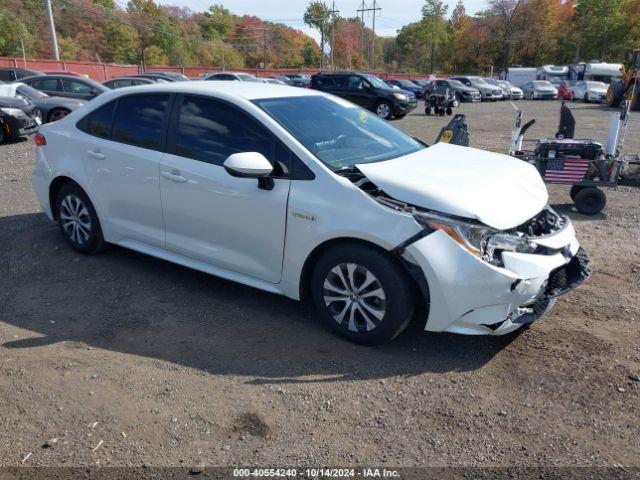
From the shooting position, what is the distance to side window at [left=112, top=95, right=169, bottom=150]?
455 cm

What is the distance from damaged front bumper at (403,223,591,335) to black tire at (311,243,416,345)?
0.48ft

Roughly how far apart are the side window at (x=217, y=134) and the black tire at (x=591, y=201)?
494 centimetres

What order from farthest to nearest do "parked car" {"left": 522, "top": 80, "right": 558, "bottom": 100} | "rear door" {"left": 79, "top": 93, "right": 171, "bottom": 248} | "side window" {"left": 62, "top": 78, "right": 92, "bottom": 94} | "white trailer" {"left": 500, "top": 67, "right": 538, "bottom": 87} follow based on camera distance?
"white trailer" {"left": 500, "top": 67, "right": 538, "bottom": 87} < "parked car" {"left": 522, "top": 80, "right": 558, "bottom": 100} < "side window" {"left": 62, "top": 78, "right": 92, "bottom": 94} < "rear door" {"left": 79, "top": 93, "right": 171, "bottom": 248}

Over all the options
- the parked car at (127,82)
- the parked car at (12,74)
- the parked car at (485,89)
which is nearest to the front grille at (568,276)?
the parked car at (127,82)

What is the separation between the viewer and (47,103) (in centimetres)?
1422

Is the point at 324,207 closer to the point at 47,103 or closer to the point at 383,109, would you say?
the point at 47,103

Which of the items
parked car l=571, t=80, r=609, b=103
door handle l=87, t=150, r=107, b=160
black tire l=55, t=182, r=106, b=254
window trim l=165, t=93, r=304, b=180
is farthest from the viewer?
parked car l=571, t=80, r=609, b=103

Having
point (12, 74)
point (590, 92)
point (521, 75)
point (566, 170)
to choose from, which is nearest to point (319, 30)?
point (521, 75)

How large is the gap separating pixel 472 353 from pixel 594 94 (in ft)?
117

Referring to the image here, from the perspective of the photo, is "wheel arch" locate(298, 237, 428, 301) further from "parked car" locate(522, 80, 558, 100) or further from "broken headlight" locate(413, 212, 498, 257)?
"parked car" locate(522, 80, 558, 100)

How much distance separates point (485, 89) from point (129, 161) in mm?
34959

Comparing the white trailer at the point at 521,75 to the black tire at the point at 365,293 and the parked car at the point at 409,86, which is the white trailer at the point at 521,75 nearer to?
the parked car at the point at 409,86

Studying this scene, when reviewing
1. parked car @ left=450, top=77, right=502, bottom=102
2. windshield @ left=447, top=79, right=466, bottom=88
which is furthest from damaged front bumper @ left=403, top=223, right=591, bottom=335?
parked car @ left=450, top=77, right=502, bottom=102

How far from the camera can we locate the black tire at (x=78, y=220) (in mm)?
5121
